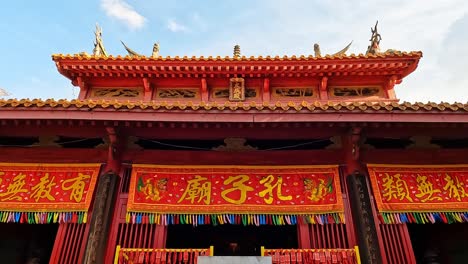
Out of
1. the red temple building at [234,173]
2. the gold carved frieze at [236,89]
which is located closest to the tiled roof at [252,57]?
the gold carved frieze at [236,89]

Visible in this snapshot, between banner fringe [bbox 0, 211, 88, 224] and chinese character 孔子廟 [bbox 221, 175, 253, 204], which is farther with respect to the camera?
chinese character 孔子廟 [bbox 221, 175, 253, 204]

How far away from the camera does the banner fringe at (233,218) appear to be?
5707 millimetres

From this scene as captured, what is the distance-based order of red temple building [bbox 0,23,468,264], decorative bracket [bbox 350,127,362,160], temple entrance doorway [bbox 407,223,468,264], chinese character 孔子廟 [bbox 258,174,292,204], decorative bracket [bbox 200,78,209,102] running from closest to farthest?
red temple building [bbox 0,23,468,264], decorative bracket [bbox 350,127,362,160], chinese character 孔子廟 [bbox 258,174,292,204], temple entrance doorway [bbox 407,223,468,264], decorative bracket [bbox 200,78,209,102]

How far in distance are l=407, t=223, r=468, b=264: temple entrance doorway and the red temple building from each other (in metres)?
0.04

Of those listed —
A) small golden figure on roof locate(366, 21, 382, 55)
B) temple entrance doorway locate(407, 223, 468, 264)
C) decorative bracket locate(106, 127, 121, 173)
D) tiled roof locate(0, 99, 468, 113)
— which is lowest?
temple entrance doorway locate(407, 223, 468, 264)

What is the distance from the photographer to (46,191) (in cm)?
593

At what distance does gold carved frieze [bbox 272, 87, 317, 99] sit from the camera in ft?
34.6

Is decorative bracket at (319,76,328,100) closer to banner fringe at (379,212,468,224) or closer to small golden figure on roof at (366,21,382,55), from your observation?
small golden figure on roof at (366,21,382,55)

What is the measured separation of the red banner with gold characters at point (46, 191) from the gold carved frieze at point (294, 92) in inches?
243

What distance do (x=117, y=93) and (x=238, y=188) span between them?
6405 mm

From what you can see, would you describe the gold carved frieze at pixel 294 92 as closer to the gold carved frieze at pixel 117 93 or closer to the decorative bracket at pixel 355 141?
the gold carved frieze at pixel 117 93

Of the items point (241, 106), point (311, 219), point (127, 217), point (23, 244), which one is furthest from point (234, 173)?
point (23, 244)

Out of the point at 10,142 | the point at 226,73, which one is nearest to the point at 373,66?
the point at 226,73

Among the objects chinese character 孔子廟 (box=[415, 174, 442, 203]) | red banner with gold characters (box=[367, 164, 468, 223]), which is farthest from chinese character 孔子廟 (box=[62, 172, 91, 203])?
chinese character 孔子廟 (box=[415, 174, 442, 203])
